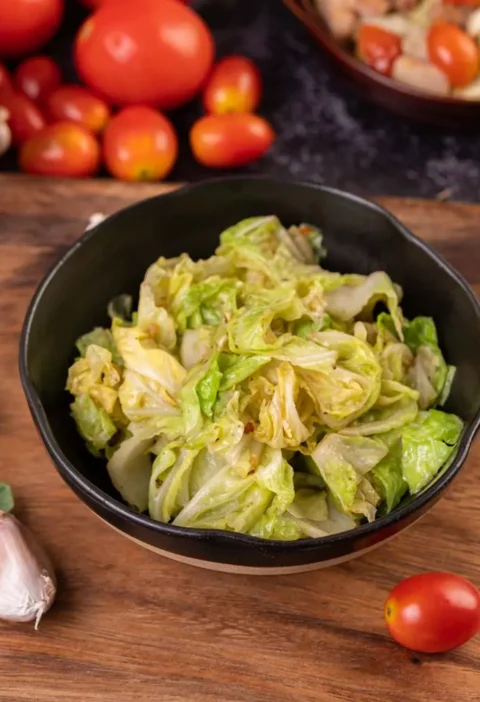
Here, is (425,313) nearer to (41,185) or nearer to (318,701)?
(318,701)

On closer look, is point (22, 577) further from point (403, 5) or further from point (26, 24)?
point (403, 5)

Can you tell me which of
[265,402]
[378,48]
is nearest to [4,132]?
[378,48]

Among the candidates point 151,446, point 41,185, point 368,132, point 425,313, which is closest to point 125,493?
point 151,446

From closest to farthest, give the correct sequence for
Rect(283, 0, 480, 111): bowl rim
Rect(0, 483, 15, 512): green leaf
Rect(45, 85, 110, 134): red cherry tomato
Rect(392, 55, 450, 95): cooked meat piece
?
1. Rect(0, 483, 15, 512): green leaf
2. Rect(283, 0, 480, 111): bowl rim
3. Rect(392, 55, 450, 95): cooked meat piece
4. Rect(45, 85, 110, 134): red cherry tomato

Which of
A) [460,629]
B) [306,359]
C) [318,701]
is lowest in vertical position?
[318,701]

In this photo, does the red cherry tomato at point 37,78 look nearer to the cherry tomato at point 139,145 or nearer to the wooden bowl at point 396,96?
the cherry tomato at point 139,145

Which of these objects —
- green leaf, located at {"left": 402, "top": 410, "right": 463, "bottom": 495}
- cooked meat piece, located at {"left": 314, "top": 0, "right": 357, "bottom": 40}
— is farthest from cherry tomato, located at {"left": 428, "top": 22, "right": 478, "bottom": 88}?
green leaf, located at {"left": 402, "top": 410, "right": 463, "bottom": 495}

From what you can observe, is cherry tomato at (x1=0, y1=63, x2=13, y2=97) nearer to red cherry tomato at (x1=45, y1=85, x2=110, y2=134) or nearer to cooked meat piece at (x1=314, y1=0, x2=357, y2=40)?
red cherry tomato at (x1=45, y1=85, x2=110, y2=134)
